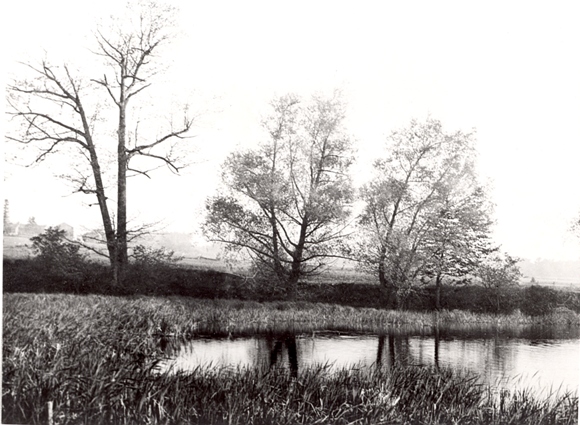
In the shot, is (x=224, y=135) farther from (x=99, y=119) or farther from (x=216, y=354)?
(x=216, y=354)

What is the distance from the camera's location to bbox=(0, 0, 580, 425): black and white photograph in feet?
12.2

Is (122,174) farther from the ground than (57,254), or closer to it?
farther from the ground

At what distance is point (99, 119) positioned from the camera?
4.97 metres

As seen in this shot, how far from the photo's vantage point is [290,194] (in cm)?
482

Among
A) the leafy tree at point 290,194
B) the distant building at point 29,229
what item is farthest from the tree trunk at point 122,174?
the leafy tree at point 290,194

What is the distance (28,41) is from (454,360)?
435cm

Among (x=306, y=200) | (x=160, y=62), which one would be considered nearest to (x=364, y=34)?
(x=306, y=200)

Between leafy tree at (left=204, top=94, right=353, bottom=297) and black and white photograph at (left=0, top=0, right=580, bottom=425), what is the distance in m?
0.02

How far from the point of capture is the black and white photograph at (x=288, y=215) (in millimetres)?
3709

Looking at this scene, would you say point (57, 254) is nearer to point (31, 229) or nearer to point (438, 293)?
point (31, 229)

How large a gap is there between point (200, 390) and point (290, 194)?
186cm

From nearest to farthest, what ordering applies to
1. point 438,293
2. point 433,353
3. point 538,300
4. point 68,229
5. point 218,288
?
point 538,300 < point 433,353 < point 438,293 < point 68,229 < point 218,288

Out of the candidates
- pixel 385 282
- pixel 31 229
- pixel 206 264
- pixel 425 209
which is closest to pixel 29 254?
pixel 31 229

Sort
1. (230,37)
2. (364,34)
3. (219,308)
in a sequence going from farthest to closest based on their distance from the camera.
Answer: (219,308)
(230,37)
(364,34)
